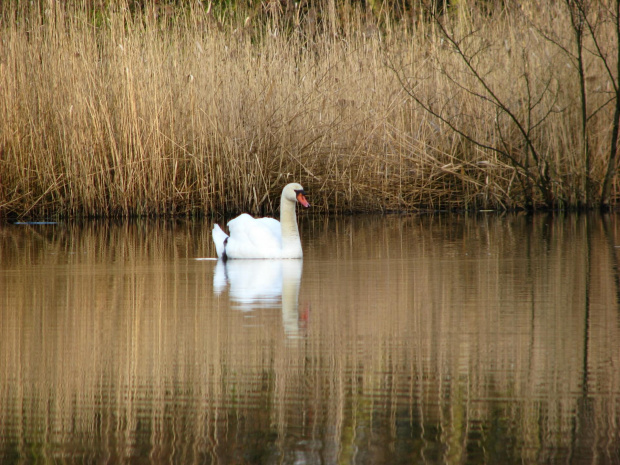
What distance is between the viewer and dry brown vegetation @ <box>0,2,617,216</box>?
1023 centimetres

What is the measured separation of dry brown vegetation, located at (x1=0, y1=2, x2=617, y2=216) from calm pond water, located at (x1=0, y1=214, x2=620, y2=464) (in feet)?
14.5

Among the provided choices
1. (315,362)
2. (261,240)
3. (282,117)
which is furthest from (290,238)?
(282,117)

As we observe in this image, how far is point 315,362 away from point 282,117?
7809 millimetres

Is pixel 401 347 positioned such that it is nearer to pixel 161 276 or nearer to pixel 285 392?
pixel 285 392

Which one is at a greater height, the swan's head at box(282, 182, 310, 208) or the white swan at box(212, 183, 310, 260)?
the swan's head at box(282, 182, 310, 208)

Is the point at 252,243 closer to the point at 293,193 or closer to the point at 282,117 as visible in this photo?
the point at 293,193

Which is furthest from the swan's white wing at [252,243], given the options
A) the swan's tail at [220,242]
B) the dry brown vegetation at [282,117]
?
the dry brown vegetation at [282,117]

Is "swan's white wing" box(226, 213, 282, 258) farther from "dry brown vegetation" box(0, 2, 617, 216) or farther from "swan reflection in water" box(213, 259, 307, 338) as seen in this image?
"dry brown vegetation" box(0, 2, 617, 216)

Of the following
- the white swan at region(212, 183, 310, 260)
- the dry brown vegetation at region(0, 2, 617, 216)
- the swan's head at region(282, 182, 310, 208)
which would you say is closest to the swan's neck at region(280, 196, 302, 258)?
the white swan at region(212, 183, 310, 260)

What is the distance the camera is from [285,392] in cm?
265

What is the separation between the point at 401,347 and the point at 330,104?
770cm

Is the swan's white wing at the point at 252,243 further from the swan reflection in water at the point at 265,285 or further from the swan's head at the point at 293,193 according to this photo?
the swan's head at the point at 293,193

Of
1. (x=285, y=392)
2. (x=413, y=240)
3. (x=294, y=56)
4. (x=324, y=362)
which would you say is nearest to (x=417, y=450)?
(x=285, y=392)

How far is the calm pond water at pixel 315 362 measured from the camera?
7.32 feet
